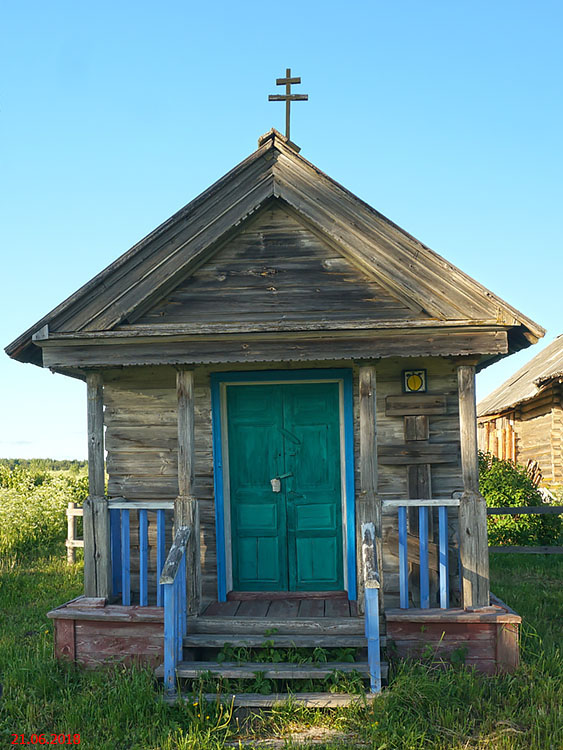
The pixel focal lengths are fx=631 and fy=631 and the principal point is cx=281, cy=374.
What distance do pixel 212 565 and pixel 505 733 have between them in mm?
3559

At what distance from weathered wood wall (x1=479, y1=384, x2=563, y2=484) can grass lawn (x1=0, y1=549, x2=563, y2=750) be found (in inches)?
436

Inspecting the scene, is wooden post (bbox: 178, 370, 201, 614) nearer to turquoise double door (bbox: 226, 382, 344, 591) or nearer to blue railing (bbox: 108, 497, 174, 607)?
blue railing (bbox: 108, 497, 174, 607)

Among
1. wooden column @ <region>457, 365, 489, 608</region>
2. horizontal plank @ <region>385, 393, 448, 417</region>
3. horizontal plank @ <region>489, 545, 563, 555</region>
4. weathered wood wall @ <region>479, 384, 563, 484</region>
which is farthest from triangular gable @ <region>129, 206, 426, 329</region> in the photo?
weathered wood wall @ <region>479, 384, 563, 484</region>

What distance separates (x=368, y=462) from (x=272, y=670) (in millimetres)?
2114

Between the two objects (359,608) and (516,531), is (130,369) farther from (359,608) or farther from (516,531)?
(516,531)

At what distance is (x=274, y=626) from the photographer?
6.14 meters

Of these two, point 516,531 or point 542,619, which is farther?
point 516,531

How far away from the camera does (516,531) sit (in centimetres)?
1230

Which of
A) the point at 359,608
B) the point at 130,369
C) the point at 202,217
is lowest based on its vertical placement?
the point at 359,608

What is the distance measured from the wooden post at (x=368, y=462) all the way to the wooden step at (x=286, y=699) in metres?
1.11

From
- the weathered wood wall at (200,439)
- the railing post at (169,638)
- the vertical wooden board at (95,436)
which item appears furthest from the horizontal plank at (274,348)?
the railing post at (169,638)

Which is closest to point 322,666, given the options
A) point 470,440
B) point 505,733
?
point 505,733

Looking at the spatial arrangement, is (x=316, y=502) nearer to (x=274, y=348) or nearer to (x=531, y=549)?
(x=274, y=348)

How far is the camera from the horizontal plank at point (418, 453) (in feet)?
23.6
